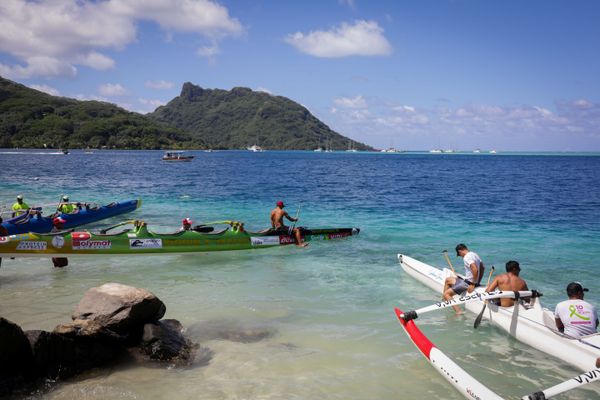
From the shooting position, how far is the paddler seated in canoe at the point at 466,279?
419 inches

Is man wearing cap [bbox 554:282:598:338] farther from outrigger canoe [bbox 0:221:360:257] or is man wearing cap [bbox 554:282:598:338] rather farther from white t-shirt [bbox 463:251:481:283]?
outrigger canoe [bbox 0:221:360:257]

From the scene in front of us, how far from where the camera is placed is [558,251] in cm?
1731

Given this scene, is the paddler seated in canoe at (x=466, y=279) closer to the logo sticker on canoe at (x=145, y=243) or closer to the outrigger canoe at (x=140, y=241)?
the outrigger canoe at (x=140, y=241)

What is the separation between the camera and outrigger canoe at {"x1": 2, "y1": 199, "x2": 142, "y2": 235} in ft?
56.5

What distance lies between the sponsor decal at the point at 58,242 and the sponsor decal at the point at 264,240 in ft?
21.3

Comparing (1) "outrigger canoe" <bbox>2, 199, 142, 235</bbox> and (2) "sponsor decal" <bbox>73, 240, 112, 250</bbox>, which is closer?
(2) "sponsor decal" <bbox>73, 240, 112, 250</bbox>

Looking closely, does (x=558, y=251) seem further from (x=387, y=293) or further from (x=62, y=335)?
(x=62, y=335)

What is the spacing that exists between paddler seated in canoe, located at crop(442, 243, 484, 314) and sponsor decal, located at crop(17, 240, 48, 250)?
40.0 feet

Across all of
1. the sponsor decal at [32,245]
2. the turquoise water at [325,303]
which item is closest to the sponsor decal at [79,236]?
the sponsor decal at [32,245]

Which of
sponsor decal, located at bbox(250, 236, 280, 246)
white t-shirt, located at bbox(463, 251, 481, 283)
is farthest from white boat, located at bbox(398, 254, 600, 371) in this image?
sponsor decal, located at bbox(250, 236, 280, 246)

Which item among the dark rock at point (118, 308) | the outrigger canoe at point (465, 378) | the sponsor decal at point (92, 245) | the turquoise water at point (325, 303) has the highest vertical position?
the dark rock at point (118, 308)

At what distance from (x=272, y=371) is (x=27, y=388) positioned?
3.67 meters

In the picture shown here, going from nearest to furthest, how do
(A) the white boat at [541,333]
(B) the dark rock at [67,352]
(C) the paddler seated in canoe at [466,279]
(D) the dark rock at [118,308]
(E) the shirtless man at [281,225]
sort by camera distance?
1. (B) the dark rock at [67,352]
2. (D) the dark rock at [118,308]
3. (A) the white boat at [541,333]
4. (C) the paddler seated in canoe at [466,279]
5. (E) the shirtless man at [281,225]

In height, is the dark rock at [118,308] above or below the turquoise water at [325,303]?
above
